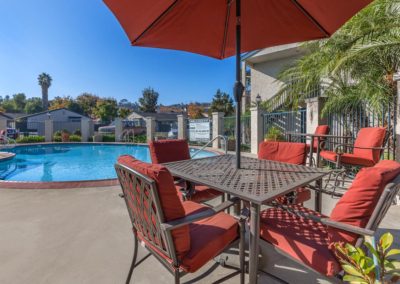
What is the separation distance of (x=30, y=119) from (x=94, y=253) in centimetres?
3835

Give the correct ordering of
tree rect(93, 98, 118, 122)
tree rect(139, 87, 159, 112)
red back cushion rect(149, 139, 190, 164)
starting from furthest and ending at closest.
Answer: tree rect(139, 87, 159, 112), tree rect(93, 98, 118, 122), red back cushion rect(149, 139, 190, 164)

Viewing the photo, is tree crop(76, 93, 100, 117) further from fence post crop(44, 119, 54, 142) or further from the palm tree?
fence post crop(44, 119, 54, 142)

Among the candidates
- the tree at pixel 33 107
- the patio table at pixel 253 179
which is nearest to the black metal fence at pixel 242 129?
the patio table at pixel 253 179

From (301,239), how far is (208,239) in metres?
0.67

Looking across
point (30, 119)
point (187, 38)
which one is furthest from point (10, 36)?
point (30, 119)

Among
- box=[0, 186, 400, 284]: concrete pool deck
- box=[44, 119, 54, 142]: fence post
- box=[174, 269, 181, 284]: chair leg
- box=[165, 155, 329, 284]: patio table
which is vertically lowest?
box=[0, 186, 400, 284]: concrete pool deck

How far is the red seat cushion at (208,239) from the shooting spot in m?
1.46

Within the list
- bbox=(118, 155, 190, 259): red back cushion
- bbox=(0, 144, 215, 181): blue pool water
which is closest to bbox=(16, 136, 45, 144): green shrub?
bbox=(0, 144, 215, 181): blue pool water

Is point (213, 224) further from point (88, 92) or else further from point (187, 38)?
point (88, 92)

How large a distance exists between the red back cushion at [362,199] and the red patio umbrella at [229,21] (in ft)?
3.87

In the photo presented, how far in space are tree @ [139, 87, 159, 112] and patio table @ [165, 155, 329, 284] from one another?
42.2 m

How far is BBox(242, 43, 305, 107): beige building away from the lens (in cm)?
1247

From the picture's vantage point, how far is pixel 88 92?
44.8 metres

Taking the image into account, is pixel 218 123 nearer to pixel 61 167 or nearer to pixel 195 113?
pixel 61 167
